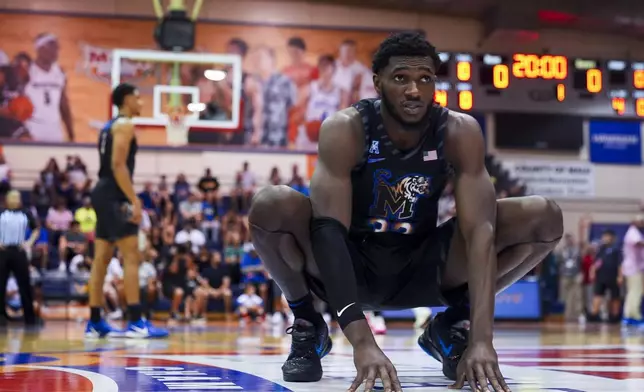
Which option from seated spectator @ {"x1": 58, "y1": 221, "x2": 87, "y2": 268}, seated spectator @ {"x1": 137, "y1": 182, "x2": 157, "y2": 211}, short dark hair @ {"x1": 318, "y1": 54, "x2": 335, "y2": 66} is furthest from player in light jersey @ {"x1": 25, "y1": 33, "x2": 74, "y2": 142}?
short dark hair @ {"x1": 318, "y1": 54, "x2": 335, "y2": 66}

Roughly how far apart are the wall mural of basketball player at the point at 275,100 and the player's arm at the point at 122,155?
13568mm

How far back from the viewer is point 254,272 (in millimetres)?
14578

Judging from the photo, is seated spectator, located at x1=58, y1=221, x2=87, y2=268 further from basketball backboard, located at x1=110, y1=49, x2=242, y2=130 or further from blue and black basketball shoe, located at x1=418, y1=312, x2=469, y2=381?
blue and black basketball shoe, located at x1=418, y1=312, x2=469, y2=381

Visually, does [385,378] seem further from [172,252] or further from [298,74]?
[298,74]

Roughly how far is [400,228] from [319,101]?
17818 mm

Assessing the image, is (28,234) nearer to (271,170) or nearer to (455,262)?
(271,170)

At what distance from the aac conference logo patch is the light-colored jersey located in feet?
54.5

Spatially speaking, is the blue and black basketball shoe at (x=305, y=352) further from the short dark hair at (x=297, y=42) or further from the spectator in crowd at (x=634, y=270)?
the short dark hair at (x=297, y=42)

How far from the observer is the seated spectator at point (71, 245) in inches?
579

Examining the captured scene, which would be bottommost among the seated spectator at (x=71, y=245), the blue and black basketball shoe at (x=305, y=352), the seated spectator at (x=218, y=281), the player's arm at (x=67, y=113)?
the seated spectator at (x=218, y=281)

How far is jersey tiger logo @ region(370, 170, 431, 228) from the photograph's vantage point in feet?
11.0

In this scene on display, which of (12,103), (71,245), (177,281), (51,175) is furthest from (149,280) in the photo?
(12,103)

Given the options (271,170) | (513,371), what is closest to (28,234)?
(271,170)

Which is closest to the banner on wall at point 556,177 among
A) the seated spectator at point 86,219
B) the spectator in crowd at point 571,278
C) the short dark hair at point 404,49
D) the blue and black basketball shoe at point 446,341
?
the spectator in crowd at point 571,278
